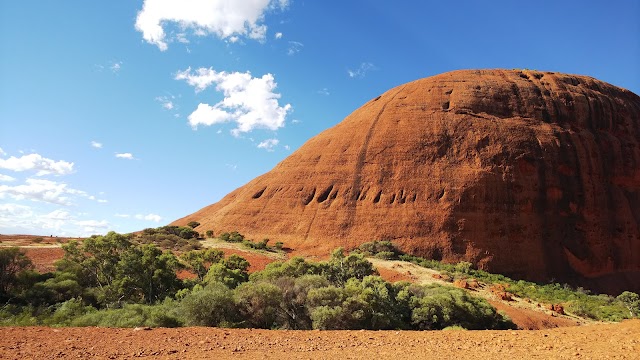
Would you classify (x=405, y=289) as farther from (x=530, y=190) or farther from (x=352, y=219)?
(x=530, y=190)

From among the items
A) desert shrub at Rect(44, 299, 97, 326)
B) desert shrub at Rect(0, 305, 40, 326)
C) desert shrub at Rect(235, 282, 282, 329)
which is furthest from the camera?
desert shrub at Rect(235, 282, 282, 329)

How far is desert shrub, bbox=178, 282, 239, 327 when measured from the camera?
37.2ft

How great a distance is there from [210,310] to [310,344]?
4.12 meters

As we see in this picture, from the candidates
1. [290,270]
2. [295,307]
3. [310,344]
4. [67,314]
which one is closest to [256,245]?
[290,270]

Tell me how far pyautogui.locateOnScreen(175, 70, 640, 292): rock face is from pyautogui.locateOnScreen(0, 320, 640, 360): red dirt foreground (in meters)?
26.2

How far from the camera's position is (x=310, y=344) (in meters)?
8.41

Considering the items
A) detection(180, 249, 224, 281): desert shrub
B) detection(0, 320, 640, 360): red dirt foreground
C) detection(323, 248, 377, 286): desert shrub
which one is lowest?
detection(0, 320, 640, 360): red dirt foreground

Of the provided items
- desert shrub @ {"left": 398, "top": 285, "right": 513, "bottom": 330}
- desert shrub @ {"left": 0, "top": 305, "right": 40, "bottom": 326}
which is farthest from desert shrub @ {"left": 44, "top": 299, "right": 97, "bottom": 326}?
desert shrub @ {"left": 398, "top": 285, "right": 513, "bottom": 330}

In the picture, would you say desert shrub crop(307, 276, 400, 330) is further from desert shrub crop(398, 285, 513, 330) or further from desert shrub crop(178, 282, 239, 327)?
desert shrub crop(178, 282, 239, 327)

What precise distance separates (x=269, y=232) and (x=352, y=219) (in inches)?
323

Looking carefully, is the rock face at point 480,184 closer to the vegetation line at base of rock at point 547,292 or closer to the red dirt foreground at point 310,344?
the vegetation line at base of rock at point 547,292

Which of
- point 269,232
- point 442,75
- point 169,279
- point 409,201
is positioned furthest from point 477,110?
point 169,279

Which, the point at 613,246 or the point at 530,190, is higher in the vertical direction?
the point at 530,190

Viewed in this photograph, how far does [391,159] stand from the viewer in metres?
41.6
